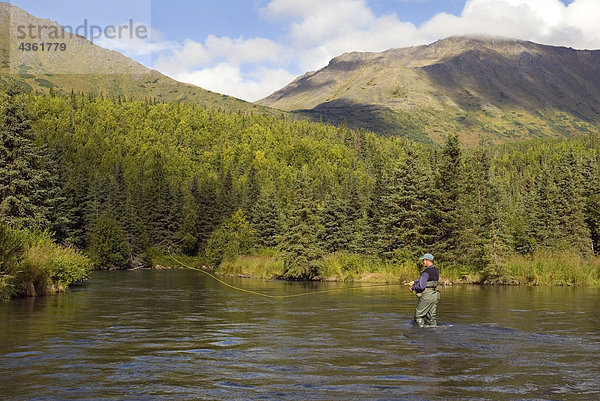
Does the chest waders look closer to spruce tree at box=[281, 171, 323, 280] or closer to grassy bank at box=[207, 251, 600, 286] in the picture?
grassy bank at box=[207, 251, 600, 286]

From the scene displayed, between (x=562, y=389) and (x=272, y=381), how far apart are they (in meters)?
5.78

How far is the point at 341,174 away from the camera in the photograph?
189 meters

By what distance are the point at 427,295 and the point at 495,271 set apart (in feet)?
92.7

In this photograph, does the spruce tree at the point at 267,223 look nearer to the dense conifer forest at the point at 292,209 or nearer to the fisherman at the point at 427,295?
the dense conifer forest at the point at 292,209

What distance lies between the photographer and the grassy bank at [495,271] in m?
43.8

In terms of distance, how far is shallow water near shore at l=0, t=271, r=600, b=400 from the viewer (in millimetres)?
11891

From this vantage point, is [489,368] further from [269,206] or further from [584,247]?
[269,206]

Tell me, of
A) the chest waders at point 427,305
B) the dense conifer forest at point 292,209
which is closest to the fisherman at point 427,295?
the chest waders at point 427,305

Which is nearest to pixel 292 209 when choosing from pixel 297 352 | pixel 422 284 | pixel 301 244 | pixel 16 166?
pixel 301 244

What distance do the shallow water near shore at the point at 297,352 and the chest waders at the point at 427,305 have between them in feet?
1.87

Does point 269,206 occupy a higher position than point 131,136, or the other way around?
point 131,136

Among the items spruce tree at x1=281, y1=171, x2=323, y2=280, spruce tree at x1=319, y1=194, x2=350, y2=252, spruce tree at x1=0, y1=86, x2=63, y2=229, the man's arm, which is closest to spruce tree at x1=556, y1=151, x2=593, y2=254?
spruce tree at x1=319, y1=194, x2=350, y2=252

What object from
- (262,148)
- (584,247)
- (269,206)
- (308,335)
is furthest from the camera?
(262,148)

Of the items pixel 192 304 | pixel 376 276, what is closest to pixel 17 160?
pixel 192 304
